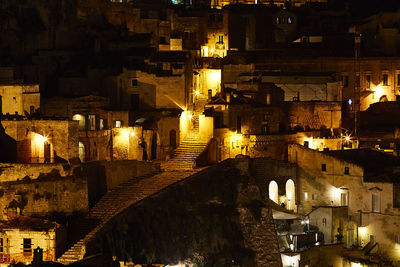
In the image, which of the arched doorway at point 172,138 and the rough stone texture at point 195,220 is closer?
the rough stone texture at point 195,220

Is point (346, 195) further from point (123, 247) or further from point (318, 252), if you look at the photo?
point (123, 247)

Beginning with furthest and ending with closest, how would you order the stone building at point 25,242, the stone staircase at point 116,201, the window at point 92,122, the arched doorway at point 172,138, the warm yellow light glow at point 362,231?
the window at point 92,122, the arched doorway at point 172,138, the warm yellow light glow at point 362,231, the stone staircase at point 116,201, the stone building at point 25,242

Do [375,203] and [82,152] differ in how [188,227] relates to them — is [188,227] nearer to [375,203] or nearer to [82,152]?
[82,152]

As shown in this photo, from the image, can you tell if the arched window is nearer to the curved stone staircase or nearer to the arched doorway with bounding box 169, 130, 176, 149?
the curved stone staircase

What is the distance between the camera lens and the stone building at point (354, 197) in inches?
1993

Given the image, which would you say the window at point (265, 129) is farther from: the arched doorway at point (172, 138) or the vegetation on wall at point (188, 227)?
the vegetation on wall at point (188, 227)

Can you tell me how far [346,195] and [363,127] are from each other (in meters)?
12.0

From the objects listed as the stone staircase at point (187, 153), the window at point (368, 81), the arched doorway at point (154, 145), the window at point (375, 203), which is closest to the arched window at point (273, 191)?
the stone staircase at point (187, 153)

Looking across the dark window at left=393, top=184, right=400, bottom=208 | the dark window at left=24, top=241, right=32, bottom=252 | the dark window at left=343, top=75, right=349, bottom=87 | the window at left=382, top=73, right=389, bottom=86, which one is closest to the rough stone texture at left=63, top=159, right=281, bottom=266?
the dark window at left=24, top=241, right=32, bottom=252

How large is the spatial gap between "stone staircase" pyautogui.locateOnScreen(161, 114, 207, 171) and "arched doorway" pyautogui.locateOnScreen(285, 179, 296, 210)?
4.84 m

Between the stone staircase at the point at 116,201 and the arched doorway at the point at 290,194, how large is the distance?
541 centimetres

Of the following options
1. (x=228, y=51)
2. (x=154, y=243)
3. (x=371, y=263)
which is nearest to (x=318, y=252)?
(x=371, y=263)

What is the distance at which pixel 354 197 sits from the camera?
51.7 meters

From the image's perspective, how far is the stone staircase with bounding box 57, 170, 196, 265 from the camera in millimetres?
45000
